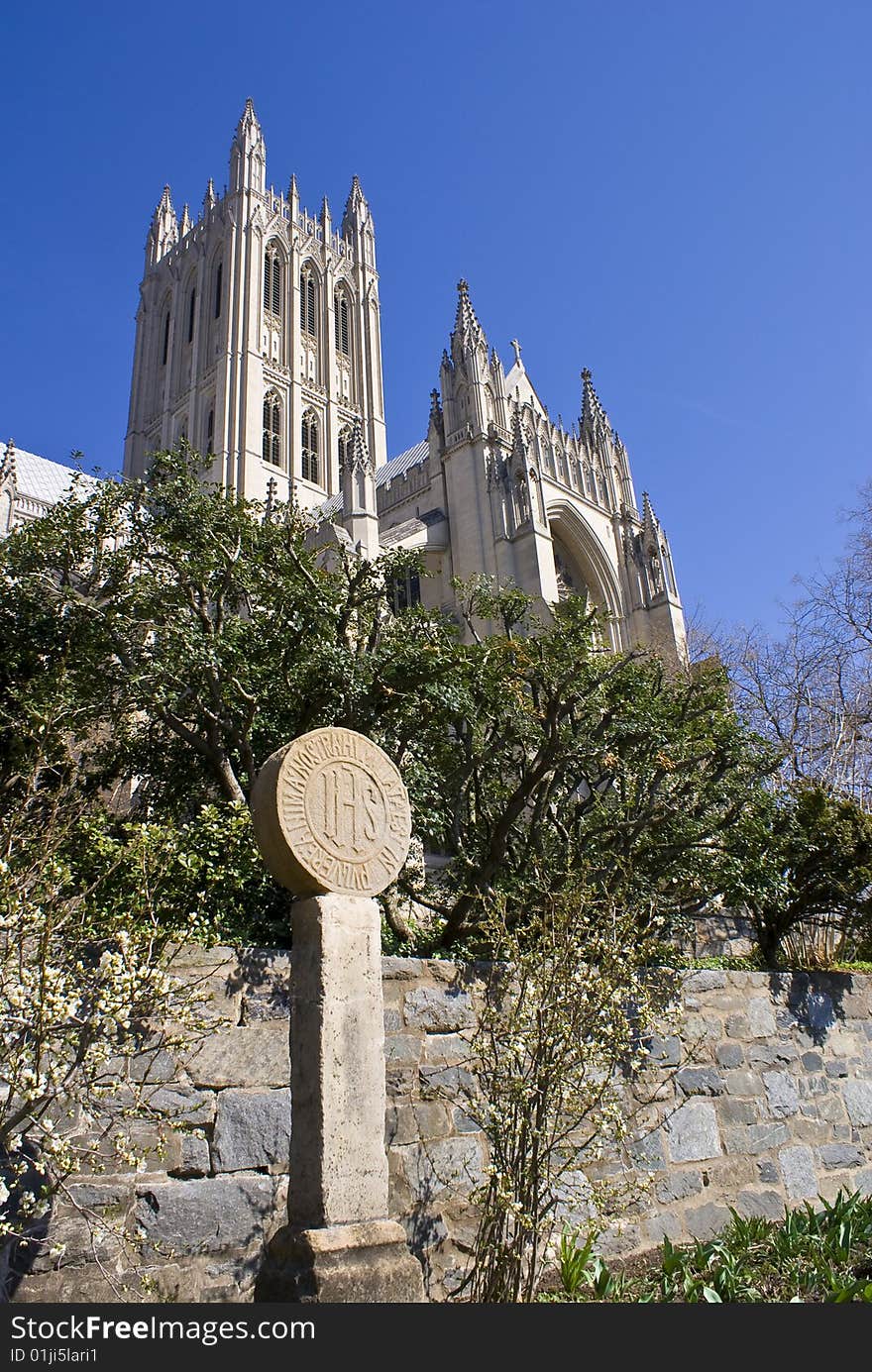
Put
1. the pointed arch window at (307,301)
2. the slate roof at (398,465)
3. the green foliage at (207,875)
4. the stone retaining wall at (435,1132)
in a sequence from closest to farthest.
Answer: the stone retaining wall at (435,1132) → the green foliage at (207,875) → the slate roof at (398,465) → the pointed arch window at (307,301)

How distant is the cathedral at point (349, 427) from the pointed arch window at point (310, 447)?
4.2 inches

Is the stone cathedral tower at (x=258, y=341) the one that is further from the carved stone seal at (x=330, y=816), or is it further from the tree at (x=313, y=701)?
the carved stone seal at (x=330, y=816)

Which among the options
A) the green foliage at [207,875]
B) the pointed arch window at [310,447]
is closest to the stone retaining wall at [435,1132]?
the green foliage at [207,875]

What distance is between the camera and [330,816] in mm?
4160

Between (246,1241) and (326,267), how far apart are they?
59802 mm

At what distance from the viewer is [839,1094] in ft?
26.4

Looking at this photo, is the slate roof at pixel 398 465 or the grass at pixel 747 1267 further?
the slate roof at pixel 398 465

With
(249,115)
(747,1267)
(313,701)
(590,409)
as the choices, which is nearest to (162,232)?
(249,115)

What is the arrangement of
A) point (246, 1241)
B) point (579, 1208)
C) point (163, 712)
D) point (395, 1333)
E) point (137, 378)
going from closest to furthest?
point (395, 1333)
point (246, 1241)
point (579, 1208)
point (163, 712)
point (137, 378)

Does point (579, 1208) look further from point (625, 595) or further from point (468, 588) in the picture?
point (625, 595)

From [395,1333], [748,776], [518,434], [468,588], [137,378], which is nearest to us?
[395,1333]

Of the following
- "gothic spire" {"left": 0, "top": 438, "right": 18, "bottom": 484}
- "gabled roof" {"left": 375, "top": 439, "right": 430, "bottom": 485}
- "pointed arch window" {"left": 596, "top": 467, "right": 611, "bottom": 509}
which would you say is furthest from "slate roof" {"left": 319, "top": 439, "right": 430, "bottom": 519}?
"gothic spire" {"left": 0, "top": 438, "right": 18, "bottom": 484}

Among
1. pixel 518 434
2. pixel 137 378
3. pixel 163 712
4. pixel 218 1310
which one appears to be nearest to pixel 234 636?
pixel 163 712

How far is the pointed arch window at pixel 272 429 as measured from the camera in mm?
48938
